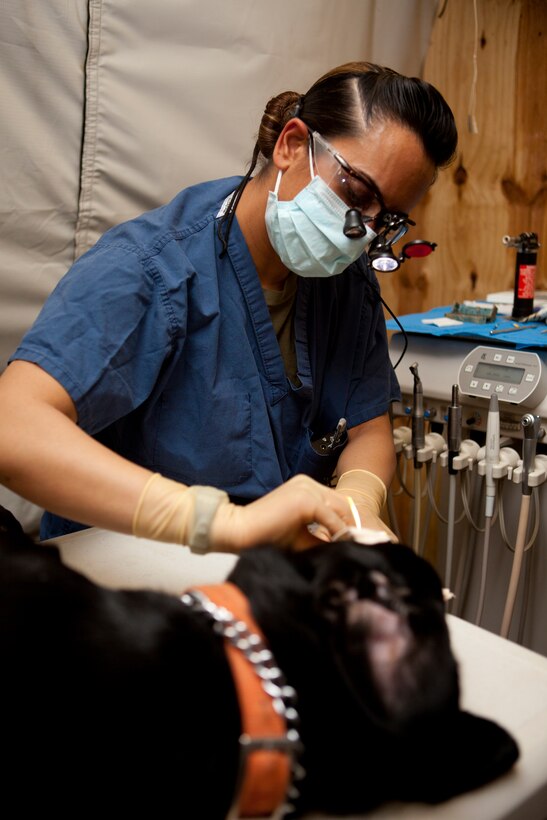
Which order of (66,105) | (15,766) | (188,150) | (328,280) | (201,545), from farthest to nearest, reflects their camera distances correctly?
(188,150) → (66,105) → (328,280) → (201,545) → (15,766)

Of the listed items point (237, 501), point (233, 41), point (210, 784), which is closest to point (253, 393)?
point (237, 501)

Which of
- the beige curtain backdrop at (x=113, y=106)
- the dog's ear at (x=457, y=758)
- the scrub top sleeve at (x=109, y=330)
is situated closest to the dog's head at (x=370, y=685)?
the dog's ear at (x=457, y=758)

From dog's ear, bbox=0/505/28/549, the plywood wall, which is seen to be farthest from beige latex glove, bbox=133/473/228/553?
the plywood wall

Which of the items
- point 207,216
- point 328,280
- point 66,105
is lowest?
point 328,280

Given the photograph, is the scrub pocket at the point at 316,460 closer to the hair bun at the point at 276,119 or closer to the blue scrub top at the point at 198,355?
the blue scrub top at the point at 198,355

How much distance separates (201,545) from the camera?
2.70 ft

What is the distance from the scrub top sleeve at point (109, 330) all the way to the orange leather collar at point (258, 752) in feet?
1.66

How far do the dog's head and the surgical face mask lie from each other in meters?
0.61

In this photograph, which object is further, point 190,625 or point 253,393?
point 253,393

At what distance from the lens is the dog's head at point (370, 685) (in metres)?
0.56

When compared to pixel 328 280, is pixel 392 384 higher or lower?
Answer: lower

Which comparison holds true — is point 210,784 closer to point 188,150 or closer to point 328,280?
point 328,280

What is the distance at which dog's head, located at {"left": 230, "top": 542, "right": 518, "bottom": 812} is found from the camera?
0.56 metres

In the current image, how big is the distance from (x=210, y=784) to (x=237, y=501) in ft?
2.23
